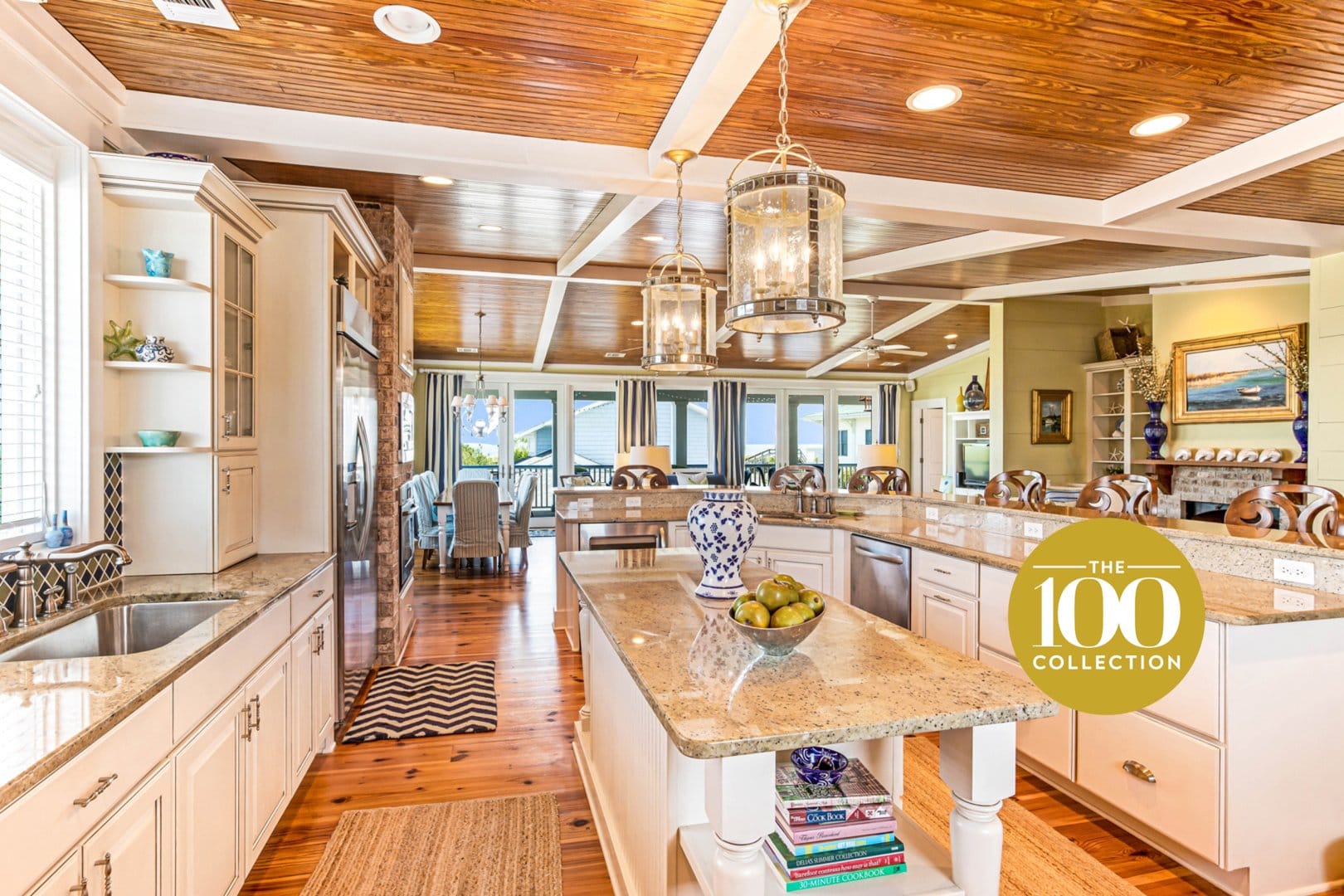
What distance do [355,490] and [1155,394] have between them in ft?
21.5

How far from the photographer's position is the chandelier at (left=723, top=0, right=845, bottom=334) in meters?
1.45

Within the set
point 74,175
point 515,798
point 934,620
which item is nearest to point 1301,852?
point 934,620

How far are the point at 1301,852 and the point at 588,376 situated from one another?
9.63m

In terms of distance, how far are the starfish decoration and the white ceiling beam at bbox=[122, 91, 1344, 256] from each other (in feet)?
2.70

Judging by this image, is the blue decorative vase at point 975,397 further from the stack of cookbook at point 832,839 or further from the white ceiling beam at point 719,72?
the stack of cookbook at point 832,839

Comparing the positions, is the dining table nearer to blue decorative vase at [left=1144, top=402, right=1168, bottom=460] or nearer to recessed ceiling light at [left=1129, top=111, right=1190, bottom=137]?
recessed ceiling light at [left=1129, top=111, right=1190, bottom=137]

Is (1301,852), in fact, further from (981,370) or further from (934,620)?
(981,370)

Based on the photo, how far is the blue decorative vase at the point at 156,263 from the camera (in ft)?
7.70

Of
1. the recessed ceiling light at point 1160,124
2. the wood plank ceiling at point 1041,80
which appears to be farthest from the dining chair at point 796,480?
the recessed ceiling light at point 1160,124

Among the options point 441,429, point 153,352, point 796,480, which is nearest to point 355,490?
point 153,352

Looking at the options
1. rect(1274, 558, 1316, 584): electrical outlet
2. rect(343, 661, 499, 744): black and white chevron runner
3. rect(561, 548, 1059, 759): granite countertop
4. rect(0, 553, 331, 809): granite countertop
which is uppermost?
rect(1274, 558, 1316, 584): electrical outlet

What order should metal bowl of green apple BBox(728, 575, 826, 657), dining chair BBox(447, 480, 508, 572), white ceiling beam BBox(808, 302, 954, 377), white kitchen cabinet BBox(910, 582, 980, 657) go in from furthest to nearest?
1. white ceiling beam BBox(808, 302, 954, 377)
2. dining chair BBox(447, 480, 508, 572)
3. white kitchen cabinet BBox(910, 582, 980, 657)
4. metal bowl of green apple BBox(728, 575, 826, 657)

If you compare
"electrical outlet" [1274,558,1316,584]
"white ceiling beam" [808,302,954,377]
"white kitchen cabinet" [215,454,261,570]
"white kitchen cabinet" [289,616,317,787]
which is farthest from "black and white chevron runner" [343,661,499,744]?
"white ceiling beam" [808,302,954,377]

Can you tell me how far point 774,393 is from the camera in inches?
461
